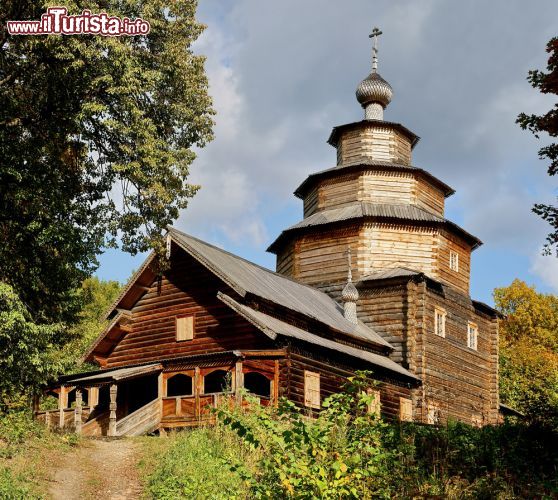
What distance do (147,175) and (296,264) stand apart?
15.5 m

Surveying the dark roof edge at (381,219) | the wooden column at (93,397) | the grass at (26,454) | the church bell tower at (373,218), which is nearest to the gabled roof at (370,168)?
the church bell tower at (373,218)

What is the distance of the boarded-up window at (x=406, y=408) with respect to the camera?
31.1m

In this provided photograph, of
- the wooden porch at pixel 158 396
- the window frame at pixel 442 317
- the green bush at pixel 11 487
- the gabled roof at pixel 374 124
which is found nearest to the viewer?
the green bush at pixel 11 487

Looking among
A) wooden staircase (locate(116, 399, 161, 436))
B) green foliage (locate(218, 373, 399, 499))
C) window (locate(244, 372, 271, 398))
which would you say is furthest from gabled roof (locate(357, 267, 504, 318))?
green foliage (locate(218, 373, 399, 499))

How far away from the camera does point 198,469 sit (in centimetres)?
1527

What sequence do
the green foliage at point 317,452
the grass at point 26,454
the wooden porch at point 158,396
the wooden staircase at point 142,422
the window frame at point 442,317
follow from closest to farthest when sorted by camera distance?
the green foliage at point 317,452
the grass at point 26,454
the wooden porch at point 158,396
the wooden staircase at point 142,422
the window frame at point 442,317

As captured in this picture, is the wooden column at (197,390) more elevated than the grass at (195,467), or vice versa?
the wooden column at (197,390)

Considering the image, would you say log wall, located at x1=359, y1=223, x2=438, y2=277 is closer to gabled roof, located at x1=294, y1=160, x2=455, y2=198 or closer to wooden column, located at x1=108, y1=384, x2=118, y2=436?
gabled roof, located at x1=294, y1=160, x2=455, y2=198

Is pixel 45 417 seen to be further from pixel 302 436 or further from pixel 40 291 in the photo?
pixel 302 436

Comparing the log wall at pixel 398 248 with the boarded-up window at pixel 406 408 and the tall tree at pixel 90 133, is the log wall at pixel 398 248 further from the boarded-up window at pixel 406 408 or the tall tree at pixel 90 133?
the tall tree at pixel 90 133

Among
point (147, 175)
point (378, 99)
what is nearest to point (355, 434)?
point (147, 175)

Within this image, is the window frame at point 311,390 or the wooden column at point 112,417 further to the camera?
the window frame at point 311,390

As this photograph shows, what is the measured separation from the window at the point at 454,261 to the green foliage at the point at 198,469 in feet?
69.2

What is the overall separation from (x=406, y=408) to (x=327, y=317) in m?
5.01
